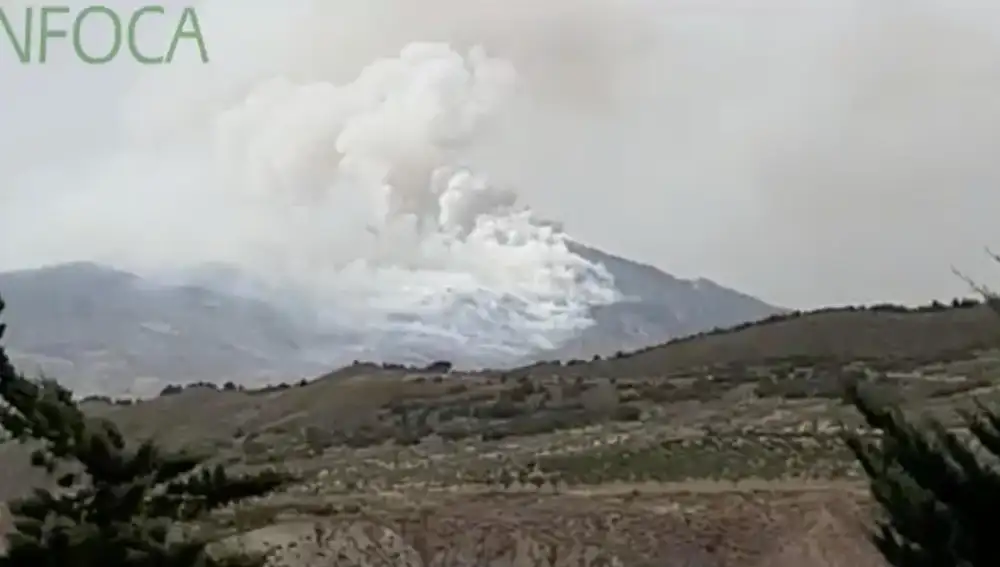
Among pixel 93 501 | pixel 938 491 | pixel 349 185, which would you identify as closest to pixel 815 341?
pixel 349 185

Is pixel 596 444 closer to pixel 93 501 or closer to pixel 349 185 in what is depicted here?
pixel 349 185

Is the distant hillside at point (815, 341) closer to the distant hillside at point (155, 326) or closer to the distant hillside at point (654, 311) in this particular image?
the distant hillside at point (654, 311)

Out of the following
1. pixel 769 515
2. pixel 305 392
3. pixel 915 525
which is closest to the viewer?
pixel 915 525

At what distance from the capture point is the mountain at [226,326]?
68.2 inches

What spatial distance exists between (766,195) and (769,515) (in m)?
0.46

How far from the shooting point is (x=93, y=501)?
0.77 m

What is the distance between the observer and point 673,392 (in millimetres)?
1700

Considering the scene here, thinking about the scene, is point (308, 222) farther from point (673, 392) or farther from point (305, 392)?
point (673, 392)

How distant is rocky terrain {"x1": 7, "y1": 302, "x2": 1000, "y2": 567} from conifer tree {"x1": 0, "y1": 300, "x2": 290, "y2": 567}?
0.73 metres

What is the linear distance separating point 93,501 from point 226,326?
98 cm

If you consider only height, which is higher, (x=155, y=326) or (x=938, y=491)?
(x=155, y=326)

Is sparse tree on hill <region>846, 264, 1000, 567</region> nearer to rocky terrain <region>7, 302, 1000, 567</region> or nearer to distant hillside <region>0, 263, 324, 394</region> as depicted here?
rocky terrain <region>7, 302, 1000, 567</region>

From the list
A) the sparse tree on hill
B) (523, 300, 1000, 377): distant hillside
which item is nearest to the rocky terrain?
(523, 300, 1000, 377): distant hillside

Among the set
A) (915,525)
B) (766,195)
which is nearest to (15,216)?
(766,195)
